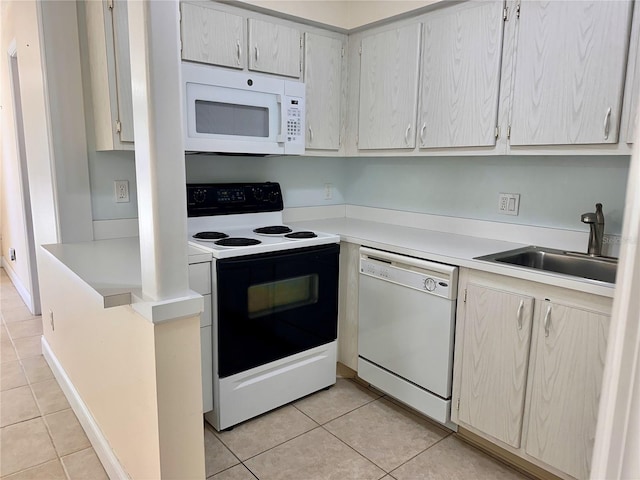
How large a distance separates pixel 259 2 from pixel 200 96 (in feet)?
2.25

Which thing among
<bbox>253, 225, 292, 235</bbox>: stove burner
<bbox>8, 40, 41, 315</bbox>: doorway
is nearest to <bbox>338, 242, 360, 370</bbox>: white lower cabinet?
<bbox>253, 225, 292, 235</bbox>: stove burner

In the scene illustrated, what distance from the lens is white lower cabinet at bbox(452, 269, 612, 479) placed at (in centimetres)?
161

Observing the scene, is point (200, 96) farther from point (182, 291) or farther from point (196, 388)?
point (196, 388)

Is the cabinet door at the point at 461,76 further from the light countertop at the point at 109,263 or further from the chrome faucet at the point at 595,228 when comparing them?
the light countertop at the point at 109,263

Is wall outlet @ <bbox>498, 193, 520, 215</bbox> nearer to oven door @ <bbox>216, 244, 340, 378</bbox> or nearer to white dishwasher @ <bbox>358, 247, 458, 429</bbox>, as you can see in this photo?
white dishwasher @ <bbox>358, 247, 458, 429</bbox>

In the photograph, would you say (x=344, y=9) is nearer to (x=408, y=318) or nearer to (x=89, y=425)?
(x=408, y=318)

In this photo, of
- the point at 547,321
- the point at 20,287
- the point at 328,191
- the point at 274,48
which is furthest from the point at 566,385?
the point at 20,287

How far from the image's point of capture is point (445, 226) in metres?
2.72

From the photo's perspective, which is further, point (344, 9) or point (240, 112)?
point (344, 9)

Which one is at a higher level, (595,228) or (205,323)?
(595,228)

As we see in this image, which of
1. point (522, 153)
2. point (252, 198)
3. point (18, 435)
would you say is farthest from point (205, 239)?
point (522, 153)

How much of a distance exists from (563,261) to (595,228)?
22 cm

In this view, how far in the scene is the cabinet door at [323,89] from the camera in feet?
8.98

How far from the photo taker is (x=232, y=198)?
106 inches
